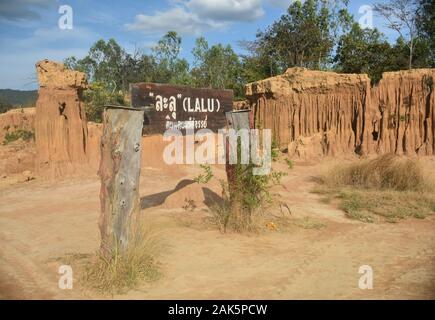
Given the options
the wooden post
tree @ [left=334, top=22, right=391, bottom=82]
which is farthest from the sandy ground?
tree @ [left=334, top=22, right=391, bottom=82]

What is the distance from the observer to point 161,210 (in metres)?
7.99

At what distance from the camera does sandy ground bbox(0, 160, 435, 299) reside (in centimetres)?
425

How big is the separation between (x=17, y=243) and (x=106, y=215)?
238cm

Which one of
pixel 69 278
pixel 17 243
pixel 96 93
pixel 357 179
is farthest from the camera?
pixel 96 93

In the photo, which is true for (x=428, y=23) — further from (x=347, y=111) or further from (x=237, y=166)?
(x=237, y=166)

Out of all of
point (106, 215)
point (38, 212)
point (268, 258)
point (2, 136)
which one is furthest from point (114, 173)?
point (2, 136)

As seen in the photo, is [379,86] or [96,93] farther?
[96,93]

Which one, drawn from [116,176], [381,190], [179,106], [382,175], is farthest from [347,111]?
[116,176]

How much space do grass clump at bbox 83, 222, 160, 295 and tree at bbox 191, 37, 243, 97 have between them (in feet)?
73.5

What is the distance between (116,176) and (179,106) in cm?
164
